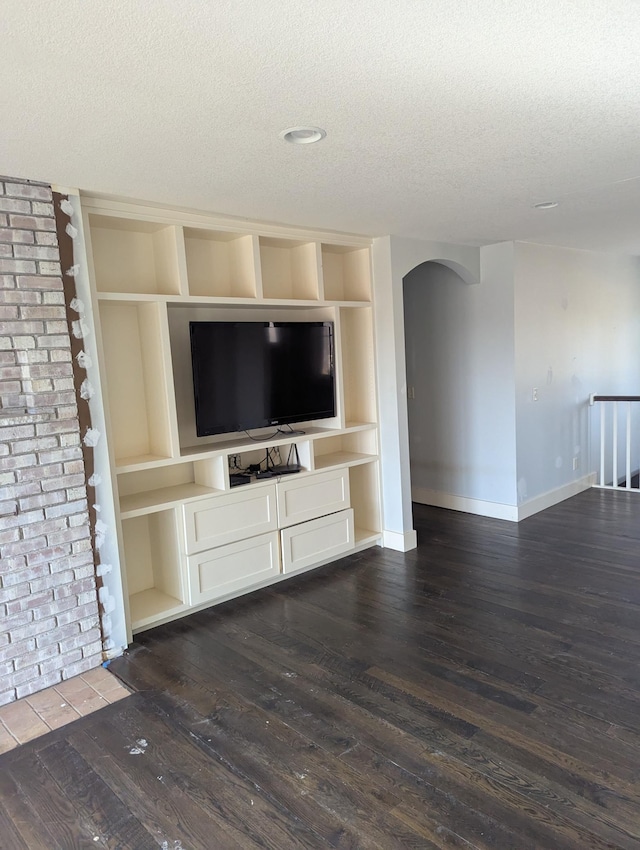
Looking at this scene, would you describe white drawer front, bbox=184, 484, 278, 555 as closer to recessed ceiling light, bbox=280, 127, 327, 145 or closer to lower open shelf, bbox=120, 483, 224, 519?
lower open shelf, bbox=120, 483, 224, 519

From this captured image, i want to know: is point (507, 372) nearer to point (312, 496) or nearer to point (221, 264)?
point (312, 496)

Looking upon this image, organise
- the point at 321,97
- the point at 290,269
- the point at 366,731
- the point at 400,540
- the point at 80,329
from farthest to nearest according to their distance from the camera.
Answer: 1. the point at 400,540
2. the point at 290,269
3. the point at 80,329
4. the point at 366,731
5. the point at 321,97

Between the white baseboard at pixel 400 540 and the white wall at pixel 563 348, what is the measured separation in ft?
3.86

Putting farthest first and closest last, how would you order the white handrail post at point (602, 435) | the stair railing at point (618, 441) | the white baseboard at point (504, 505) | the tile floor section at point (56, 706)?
the white handrail post at point (602, 435) → the stair railing at point (618, 441) → the white baseboard at point (504, 505) → the tile floor section at point (56, 706)

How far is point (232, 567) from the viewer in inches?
141

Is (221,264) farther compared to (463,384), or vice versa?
(463,384)

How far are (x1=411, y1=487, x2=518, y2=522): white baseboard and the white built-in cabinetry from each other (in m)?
1.58

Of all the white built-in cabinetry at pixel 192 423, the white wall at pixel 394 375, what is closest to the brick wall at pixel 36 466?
the white built-in cabinetry at pixel 192 423

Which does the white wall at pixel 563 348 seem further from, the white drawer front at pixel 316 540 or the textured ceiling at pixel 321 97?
the textured ceiling at pixel 321 97

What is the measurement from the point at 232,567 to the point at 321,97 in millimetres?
2635

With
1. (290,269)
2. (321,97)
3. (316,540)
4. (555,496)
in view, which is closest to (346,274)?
(290,269)

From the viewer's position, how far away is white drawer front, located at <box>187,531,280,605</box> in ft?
11.2

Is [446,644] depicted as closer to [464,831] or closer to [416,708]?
[416,708]

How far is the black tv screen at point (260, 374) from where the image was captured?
3.43 metres
